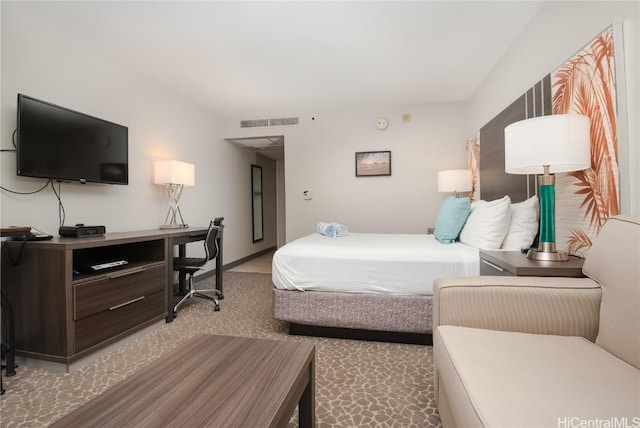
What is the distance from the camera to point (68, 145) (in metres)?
2.32

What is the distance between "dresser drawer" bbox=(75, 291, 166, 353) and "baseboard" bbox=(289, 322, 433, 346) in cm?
119

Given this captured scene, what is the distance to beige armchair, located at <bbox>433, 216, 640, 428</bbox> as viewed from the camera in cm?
74

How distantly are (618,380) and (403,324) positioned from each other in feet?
4.39

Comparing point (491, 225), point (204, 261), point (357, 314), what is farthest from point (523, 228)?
point (204, 261)

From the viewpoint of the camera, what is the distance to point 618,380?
844 millimetres

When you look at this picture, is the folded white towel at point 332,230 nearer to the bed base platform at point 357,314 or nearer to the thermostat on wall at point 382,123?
the bed base platform at point 357,314

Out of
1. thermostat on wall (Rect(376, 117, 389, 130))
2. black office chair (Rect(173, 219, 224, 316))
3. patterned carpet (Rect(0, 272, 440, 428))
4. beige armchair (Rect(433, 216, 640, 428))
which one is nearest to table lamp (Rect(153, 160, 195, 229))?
black office chair (Rect(173, 219, 224, 316))

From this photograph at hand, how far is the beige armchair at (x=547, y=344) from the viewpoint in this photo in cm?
74

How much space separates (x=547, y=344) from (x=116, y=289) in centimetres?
257

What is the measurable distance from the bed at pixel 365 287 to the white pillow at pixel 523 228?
243mm

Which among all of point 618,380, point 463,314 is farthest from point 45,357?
point 618,380

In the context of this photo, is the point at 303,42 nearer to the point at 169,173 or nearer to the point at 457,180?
the point at 169,173

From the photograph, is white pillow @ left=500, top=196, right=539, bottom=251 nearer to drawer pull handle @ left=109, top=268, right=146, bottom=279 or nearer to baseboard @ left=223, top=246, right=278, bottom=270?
drawer pull handle @ left=109, top=268, right=146, bottom=279

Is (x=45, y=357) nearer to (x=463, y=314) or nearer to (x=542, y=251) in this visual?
(x=463, y=314)
